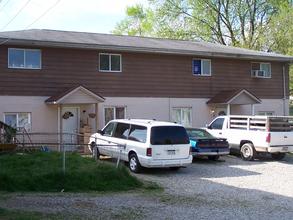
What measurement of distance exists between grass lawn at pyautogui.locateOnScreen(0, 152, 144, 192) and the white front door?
8.45 m

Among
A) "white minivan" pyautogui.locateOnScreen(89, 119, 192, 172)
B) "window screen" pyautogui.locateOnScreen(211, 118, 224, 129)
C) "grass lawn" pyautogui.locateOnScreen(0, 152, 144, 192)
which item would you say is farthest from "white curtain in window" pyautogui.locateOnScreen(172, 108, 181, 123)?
"grass lawn" pyautogui.locateOnScreen(0, 152, 144, 192)

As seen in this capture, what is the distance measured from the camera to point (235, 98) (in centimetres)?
2831

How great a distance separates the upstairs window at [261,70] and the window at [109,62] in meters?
9.17

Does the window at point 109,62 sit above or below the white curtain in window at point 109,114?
above

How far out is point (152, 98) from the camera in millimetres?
27109

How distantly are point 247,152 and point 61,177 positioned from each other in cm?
1043

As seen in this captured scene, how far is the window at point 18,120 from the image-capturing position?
76.9ft

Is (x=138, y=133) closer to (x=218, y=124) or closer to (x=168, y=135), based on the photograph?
(x=168, y=135)

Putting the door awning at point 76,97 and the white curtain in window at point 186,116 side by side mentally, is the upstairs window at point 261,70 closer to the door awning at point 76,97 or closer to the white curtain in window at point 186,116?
the white curtain in window at point 186,116

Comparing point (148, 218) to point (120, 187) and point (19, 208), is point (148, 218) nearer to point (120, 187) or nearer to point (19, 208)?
point (19, 208)

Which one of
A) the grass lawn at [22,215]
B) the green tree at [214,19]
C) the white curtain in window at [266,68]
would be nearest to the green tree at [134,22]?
the green tree at [214,19]

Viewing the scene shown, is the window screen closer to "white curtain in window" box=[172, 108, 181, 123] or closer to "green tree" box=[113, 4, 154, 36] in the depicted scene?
"white curtain in window" box=[172, 108, 181, 123]

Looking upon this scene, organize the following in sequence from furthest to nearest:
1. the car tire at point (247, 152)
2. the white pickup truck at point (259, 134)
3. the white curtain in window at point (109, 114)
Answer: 1. the white curtain in window at point (109, 114)
2. the car tire at point (247, 152)
3. the white pickup truck at point (259, 134)

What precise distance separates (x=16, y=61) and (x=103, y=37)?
641cm
